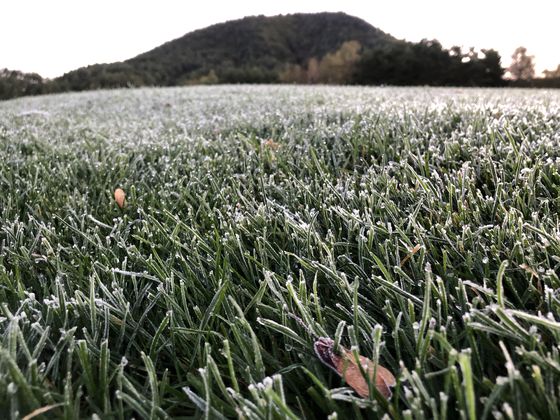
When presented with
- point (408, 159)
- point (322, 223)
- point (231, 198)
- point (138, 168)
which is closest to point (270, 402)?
point (322, 223)

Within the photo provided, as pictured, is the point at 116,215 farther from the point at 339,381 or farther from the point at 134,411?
the point at 339,381

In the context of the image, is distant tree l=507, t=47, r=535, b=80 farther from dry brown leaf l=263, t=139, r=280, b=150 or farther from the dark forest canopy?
dry brown leaf l=263, t=139, r=280, b=150

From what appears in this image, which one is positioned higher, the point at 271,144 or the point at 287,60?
the point at 287,60

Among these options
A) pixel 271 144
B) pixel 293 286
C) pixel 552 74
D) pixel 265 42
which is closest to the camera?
pixel 293 286

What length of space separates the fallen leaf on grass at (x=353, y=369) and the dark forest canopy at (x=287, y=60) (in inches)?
591

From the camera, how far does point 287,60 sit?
4309cm

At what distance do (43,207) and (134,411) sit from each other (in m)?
→ 1.08

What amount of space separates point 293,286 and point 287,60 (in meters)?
44.9

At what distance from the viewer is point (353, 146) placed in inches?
70.9

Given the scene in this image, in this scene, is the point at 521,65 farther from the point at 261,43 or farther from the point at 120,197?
the point at 261,43

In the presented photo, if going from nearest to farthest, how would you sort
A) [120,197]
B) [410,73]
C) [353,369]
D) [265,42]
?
1. [353,369]
2. [120,197]
3. [410,73]
4. [265,42]

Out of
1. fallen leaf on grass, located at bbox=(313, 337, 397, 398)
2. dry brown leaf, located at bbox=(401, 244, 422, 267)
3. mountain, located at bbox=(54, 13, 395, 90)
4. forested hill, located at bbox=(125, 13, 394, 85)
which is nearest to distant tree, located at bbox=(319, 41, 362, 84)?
mountain, located at bbox=(54, 13, 395, 90)

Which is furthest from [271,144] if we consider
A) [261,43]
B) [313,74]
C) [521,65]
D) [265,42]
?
[265,42]

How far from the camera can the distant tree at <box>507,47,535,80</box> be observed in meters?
17.5
